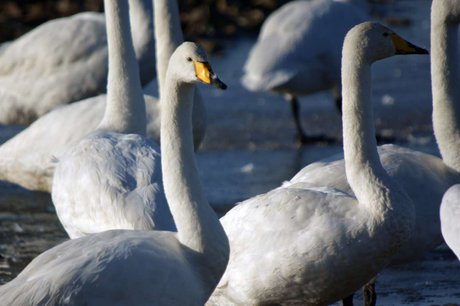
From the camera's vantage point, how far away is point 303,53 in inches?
479

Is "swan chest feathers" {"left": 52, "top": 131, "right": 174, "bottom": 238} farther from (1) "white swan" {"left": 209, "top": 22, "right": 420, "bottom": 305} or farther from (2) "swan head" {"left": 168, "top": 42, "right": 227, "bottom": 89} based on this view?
(2) "swan head" {"left": 168, "top": 42, "right": 227, "bottom": 89}

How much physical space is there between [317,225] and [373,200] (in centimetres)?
29

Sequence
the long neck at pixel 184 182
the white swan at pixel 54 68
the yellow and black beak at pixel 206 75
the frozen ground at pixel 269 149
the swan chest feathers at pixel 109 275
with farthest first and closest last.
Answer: the white swan at pixel 54 68 < the frozen ground at pixel 269 149 < the long neck at pixel 184 182 < the yellow and black beak at pixel 206 75 < the swan chest feathers at pixel 109 275

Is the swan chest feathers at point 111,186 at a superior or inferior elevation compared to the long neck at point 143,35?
superior

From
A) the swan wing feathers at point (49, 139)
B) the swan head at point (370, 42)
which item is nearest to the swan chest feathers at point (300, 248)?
the swan head at point (370, 42)

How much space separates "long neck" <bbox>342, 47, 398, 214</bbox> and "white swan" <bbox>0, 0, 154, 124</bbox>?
181 inches

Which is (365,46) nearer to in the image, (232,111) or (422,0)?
(232,111)

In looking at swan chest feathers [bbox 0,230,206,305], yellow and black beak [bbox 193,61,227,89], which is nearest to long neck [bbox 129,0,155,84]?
yellow and black beak [bbox 193,61,227,89]

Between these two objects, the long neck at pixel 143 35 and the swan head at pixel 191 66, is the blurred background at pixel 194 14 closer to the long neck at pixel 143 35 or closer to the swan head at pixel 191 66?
the long neck at pixel 143 35

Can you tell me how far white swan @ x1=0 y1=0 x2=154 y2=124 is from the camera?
1116 cm

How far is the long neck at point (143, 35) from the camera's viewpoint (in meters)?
10.8

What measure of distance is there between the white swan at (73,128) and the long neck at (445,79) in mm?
2091

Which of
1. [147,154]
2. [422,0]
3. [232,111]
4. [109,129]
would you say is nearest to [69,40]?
[232,111]

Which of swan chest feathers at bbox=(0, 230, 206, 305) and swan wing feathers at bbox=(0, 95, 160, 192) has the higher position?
swan chest feathers at bbox=(0, 230, 206, 305)
